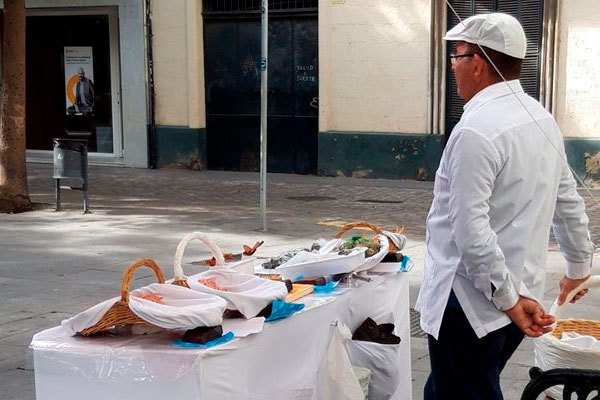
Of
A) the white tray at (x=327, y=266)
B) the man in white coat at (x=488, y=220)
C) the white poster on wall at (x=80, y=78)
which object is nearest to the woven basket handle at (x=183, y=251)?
the white tray at (x=327, y=266)

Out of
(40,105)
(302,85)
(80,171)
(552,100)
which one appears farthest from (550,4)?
(40,105)

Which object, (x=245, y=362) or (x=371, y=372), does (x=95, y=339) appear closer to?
(x=245, y=362)

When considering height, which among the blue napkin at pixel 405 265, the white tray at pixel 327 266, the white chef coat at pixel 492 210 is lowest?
the blue napkin at pixel 405 265

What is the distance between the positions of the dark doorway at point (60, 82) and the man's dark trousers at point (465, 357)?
16.3 meters

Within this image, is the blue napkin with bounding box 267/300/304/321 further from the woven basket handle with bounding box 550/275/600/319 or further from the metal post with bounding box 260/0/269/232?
the metal post with bounding box 260/0/269/232

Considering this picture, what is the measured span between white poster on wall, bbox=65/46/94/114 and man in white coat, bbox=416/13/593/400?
1654 centimetres

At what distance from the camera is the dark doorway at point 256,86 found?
17.0 metres

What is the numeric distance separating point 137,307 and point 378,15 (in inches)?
522

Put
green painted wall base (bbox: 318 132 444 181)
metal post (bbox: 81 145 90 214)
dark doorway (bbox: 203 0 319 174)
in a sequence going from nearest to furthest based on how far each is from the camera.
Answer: metal post (bbox: 81 145 90 214) → green painted wall base (bbox: 318 132 444 181) → dark doorway (bbox: 203 0 319 174)

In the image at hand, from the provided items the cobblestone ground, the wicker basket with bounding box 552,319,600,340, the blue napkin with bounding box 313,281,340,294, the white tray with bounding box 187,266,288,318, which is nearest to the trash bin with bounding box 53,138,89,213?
the cobblestone ground

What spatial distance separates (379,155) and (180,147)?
4035 millimetres

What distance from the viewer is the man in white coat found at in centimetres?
317

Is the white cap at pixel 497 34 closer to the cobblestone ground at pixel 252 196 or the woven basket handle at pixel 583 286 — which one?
the woven basket handle at pixel 583 286

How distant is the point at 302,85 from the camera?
17.0 meters
